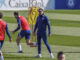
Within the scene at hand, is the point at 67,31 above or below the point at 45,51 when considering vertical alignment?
below

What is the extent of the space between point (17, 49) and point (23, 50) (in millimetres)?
417

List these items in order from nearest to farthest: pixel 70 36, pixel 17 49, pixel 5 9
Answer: pixel 17 49 < pixel 70 36 < pixel 5 9

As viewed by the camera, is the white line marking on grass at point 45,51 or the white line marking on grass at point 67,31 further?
the white line marking on grass at point 67,31

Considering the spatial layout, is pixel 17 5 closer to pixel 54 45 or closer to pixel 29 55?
pixel 54 45

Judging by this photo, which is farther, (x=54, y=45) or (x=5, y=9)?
(x=5, y=9)

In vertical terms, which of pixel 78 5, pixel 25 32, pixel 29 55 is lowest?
pixel 78 5

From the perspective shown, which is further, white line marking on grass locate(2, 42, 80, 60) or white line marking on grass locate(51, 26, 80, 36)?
white line marking on grass locate(51, 26, 80, 36)

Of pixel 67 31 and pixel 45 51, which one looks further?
pixel 67 31

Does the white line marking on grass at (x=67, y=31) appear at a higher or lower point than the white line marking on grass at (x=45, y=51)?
lower

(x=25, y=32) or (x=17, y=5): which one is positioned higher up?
(x=25, y=32)

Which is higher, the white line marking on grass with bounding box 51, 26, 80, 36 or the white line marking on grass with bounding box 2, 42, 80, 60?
the white line marking on grass with bounding box 2, 42, 80, 60

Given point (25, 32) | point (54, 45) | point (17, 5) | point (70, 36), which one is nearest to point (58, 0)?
point (17, 5)

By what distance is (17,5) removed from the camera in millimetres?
38656

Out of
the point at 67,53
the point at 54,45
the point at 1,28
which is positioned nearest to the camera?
the point at 1,28
